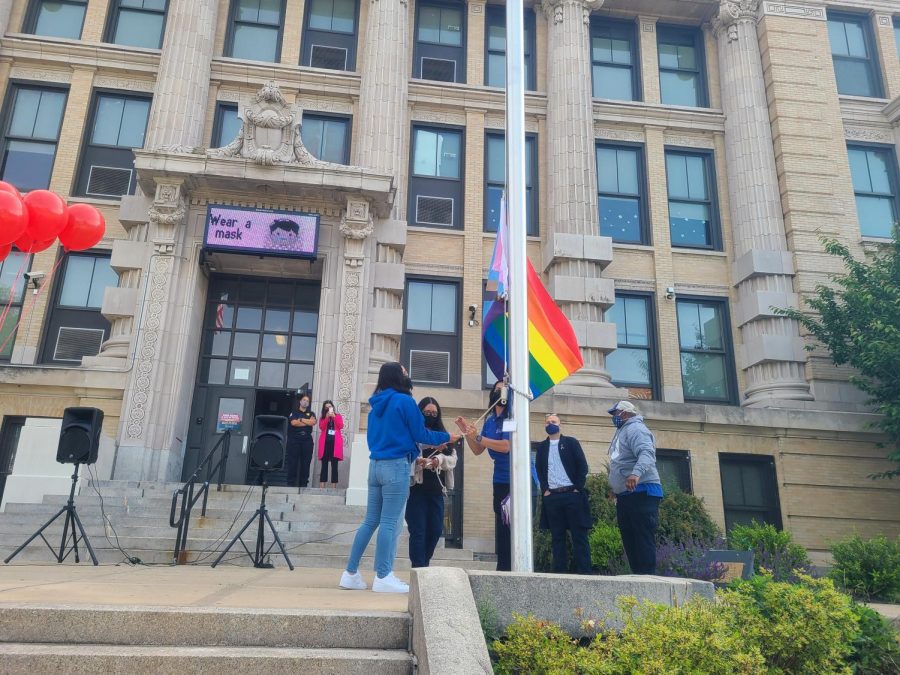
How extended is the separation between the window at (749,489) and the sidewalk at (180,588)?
33.6ft

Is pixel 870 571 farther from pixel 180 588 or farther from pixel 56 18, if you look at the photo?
pixel 56 18

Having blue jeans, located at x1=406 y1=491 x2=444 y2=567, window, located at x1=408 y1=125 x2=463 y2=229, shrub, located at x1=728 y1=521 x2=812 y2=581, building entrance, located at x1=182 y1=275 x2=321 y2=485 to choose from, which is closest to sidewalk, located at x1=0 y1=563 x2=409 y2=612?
blue jeans, located at x1=406 y1=491 x2=444 y2=567

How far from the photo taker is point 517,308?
6.54 metres

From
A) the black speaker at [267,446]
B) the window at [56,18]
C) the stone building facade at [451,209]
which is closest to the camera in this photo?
the black speaker at [267,446]

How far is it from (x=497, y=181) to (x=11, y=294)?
472 inches

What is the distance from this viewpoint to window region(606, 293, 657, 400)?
55.3ft

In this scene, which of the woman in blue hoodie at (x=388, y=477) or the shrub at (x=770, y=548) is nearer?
the woman in blue hoodie at (x=388, y=477)

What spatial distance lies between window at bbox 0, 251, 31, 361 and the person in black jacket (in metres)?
13.4

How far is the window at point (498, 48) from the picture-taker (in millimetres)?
19125

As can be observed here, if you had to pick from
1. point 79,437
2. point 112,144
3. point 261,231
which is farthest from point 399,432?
point 112,144

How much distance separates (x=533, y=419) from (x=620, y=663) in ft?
36.1

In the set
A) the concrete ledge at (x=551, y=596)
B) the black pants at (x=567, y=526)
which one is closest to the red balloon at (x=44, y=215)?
the black pants at (x=567, y=526)

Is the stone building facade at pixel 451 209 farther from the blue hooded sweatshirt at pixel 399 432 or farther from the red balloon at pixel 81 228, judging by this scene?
the blue hooded sweatshirt at pixel 399 432

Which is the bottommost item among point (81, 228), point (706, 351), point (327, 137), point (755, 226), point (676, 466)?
point (676, 466)
